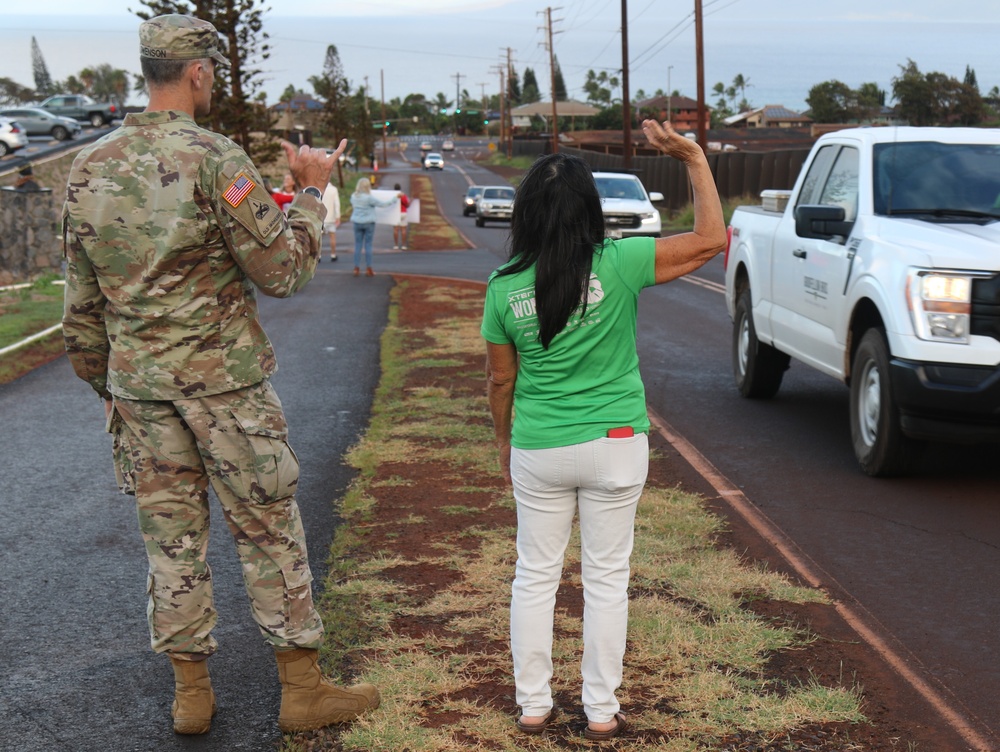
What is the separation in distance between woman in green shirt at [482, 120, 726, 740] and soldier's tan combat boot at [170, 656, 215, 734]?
106 cm

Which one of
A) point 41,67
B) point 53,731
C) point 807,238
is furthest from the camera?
point 41,67

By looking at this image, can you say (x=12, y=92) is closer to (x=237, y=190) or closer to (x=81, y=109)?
(x=81, y=109)

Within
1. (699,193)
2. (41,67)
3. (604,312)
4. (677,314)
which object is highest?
(41,67)

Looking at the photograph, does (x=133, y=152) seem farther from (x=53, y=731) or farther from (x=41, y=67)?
(x=41, y=67)

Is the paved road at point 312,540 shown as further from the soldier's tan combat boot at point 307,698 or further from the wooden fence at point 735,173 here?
the wooden fence at point 735,173

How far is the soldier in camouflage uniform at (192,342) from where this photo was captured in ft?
12.1

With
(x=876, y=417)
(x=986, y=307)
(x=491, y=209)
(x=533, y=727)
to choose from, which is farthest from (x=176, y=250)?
(x=491, y=209)

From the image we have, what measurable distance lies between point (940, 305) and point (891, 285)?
346 millimetres

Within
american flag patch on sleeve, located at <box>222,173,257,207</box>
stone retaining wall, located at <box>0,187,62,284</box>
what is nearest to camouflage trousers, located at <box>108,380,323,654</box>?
american flag patch on sleeve, located at <box>222,173,257,207</box>

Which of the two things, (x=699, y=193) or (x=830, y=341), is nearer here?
(x=699, y=193)

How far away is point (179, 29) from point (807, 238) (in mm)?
5723

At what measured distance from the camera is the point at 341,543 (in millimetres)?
6074

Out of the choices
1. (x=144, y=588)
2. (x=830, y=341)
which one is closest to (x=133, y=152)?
(x=144, y=588)

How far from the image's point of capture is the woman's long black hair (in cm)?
371
